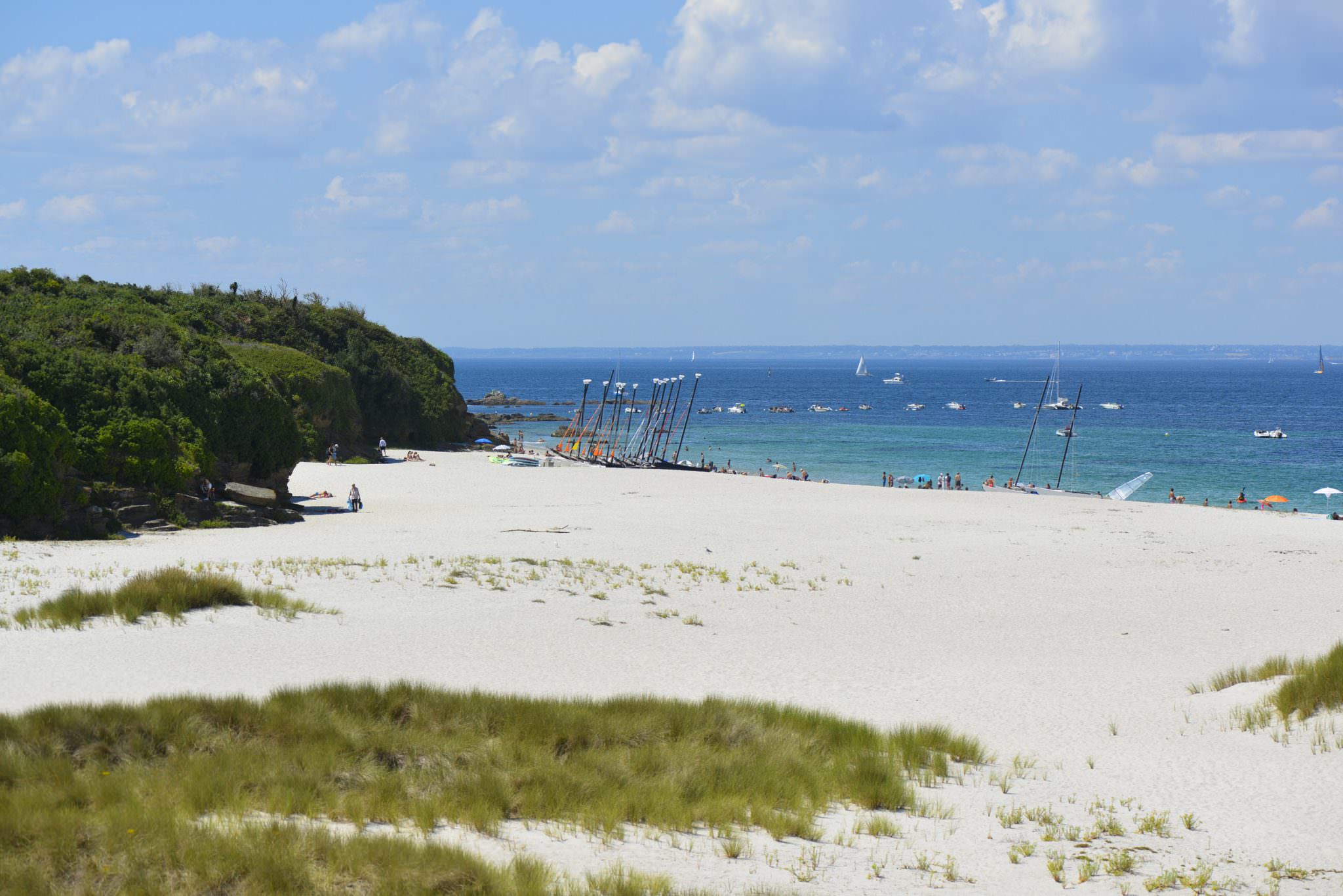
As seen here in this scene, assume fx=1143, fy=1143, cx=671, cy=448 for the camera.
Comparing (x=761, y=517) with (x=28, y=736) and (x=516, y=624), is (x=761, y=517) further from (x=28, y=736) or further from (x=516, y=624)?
(x=28, y=736)

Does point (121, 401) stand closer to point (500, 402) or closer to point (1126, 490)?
point (1126, 490)

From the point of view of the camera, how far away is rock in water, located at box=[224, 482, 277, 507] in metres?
28.7

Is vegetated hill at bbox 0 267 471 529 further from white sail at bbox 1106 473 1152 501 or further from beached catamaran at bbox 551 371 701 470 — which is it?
white sail at bbox 1106 473 1152 501

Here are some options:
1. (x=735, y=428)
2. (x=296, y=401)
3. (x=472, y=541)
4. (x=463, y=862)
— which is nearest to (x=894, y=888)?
(x=463, y=862)

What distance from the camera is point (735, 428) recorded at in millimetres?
97938

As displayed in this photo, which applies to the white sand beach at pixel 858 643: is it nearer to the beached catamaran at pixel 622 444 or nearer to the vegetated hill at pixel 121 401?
the vegetated hill at pixel 121 401

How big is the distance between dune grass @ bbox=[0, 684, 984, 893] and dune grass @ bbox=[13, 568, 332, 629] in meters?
4.81

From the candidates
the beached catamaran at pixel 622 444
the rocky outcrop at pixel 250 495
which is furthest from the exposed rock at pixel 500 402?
the rocky outcrop at pixel 250 495

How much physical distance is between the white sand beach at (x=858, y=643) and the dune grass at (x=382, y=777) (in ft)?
1.71

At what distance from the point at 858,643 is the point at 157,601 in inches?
381

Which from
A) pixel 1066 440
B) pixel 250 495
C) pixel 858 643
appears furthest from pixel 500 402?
pixel 858 643

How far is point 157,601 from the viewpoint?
1523 cm

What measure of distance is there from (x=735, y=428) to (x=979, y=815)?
89.0 m

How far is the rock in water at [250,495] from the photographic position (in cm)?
2873
